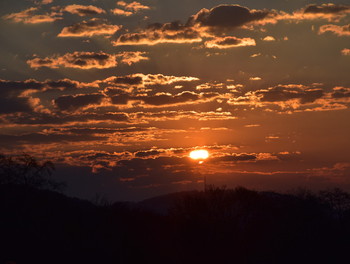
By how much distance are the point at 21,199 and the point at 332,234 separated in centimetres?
6007

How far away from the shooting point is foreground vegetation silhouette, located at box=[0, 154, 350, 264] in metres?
67.5

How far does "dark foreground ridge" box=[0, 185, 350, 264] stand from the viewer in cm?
6738

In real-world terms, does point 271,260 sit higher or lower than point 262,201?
lower

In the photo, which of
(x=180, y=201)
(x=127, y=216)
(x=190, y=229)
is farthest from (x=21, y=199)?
(x=190, y=229)

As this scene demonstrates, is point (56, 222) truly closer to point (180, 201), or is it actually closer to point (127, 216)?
point (127, 216)

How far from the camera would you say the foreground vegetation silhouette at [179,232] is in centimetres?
6750

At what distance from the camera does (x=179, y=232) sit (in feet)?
257

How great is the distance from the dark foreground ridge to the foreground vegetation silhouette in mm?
129

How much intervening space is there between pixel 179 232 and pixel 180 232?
35 cm

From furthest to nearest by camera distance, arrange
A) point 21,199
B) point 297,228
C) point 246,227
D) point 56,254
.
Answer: point 21,199 < point 297,228 < point 246,227 < point 56,254

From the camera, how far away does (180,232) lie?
7800cm

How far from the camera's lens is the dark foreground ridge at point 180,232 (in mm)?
67375

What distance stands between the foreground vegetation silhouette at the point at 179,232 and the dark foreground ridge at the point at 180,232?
0.13 m

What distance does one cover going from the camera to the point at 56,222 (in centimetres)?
9106
